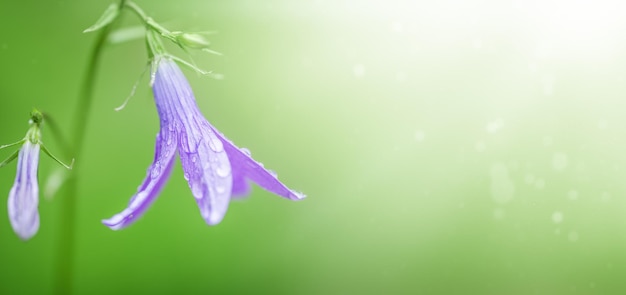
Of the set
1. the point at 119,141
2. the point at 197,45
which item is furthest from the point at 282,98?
the point at 197,45

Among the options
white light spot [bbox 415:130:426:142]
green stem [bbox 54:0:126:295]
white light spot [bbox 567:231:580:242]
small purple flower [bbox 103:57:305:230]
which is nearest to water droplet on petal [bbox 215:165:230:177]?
small purple flower [bbox 103:57:305:230]

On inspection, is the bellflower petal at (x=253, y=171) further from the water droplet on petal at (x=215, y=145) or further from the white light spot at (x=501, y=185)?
the white light spot at (x=501, y=185)

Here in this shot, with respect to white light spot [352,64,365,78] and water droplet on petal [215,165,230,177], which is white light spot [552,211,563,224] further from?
water droplet on petal [215,165,230,177]

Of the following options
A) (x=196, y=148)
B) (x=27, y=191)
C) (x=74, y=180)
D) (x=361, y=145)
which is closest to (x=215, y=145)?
(x=196, y=148)

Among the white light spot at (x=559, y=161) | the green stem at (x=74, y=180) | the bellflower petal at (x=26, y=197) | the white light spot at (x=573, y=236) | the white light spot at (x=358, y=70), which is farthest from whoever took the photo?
the white light spot at (x=358, y=70)

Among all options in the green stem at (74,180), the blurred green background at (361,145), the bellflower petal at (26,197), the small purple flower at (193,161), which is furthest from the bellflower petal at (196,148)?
the blurred green background at (361,145)

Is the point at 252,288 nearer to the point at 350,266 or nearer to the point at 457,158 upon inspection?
the point at 350,266
